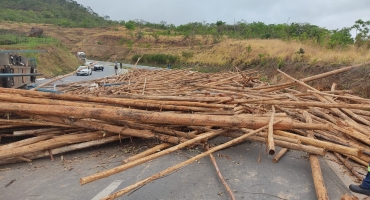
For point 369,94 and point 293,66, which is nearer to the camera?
point 369,94

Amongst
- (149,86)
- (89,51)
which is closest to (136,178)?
(149,86)

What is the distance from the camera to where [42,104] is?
554 centimetres

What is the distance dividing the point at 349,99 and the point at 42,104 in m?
8.27

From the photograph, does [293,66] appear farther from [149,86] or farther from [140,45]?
[140,45]

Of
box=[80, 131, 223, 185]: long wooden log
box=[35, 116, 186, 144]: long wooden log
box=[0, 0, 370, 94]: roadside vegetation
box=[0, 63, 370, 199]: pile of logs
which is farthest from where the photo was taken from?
box=[0, 0, 370, 94]: roadside vegetation

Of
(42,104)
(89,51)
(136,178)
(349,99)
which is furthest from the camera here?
(89,51)

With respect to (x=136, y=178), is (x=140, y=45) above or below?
above

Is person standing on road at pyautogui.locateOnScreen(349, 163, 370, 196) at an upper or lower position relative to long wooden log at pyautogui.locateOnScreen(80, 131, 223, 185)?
lower

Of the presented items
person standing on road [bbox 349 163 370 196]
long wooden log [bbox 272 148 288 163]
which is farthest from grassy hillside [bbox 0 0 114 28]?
person standing on road [bbox 349 163 370 196]

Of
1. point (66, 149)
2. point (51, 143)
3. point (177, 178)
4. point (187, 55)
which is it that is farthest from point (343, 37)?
point (187, 55)

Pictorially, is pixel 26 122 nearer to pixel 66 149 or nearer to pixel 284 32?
pixel 66 149

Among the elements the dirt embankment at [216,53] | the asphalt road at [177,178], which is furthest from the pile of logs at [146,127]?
the dirt embankment at [216,53]

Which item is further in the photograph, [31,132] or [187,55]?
[187,55]

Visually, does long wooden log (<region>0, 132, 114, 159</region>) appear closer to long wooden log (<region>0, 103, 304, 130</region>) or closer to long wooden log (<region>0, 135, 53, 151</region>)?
long wooden log (<region>0, 135, 53, 151</region>)
